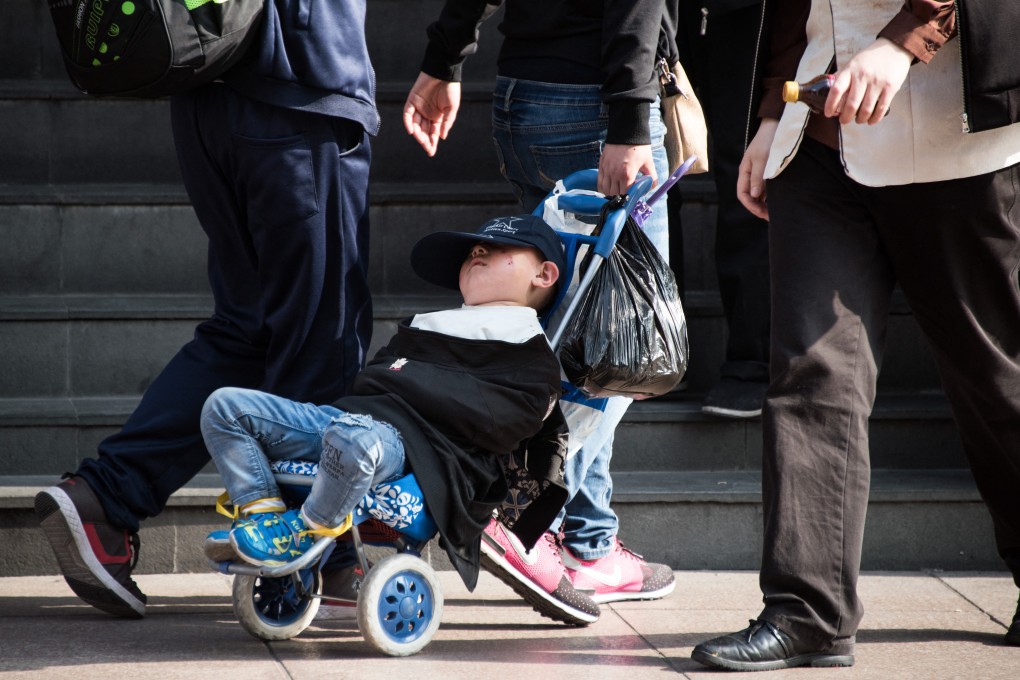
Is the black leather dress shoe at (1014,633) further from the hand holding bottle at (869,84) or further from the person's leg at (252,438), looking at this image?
the person's leg at (252,438)

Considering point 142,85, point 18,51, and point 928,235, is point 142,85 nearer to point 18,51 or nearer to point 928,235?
point 928,235

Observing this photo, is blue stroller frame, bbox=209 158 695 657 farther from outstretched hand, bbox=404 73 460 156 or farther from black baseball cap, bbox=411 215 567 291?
outstretched hand, bbox=404 73 460 156

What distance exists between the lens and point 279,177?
3.31m

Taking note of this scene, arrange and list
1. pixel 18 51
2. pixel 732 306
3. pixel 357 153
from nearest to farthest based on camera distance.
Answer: pixel 357 153
pixel 732 306
pixel 18 51

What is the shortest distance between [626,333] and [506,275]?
325mm

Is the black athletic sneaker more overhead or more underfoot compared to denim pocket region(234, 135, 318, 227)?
more underfoot

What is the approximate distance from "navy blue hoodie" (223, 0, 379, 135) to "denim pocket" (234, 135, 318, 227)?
4.2 inches

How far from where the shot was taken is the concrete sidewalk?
301 centimetres

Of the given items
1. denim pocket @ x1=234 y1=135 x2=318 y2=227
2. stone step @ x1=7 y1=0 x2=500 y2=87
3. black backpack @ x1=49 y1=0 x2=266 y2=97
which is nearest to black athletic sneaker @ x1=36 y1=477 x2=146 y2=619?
denim pocket @ x1=234 y1=135 x2=318 y2=227

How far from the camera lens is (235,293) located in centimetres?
354

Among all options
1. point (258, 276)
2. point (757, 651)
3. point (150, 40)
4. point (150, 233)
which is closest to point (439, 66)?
point (258, 276)

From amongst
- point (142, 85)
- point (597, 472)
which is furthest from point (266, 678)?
point (142, 85)

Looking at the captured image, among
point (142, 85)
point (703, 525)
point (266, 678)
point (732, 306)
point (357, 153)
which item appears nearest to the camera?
point (266, 678)

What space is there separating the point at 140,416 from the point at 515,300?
1063 millimetres
